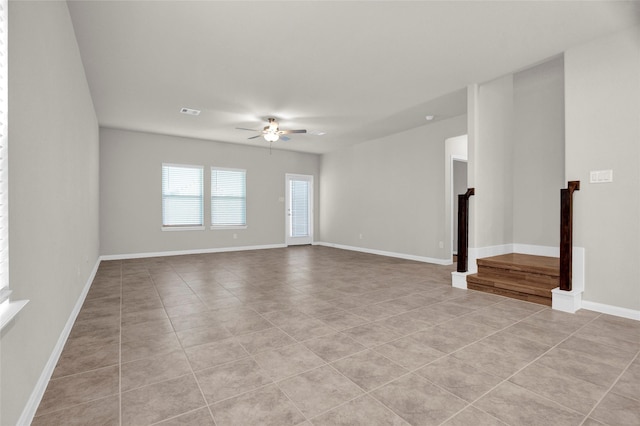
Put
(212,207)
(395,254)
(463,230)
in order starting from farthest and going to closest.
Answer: (212,207) < (395,254) < (463,230)

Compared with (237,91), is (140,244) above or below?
below

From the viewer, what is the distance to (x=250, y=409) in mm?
1680

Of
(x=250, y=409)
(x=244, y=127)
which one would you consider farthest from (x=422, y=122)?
(x=250, y=409)

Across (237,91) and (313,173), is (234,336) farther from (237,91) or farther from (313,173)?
(313,173)

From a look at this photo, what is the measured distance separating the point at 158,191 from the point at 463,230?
20.8 feet

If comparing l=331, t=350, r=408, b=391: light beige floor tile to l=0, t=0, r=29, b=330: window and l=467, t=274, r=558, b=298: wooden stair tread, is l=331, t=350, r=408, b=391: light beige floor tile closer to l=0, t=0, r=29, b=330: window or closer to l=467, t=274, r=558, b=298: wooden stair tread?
l=0, t=0, r=29, b=330: window

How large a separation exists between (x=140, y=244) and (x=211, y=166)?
2.38 metres

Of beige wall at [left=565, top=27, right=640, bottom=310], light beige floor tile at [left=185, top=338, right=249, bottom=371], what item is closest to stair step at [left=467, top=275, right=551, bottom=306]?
beige wall at [left=565, top=27, right=640, bottom=310]

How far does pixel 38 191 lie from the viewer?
1.87m

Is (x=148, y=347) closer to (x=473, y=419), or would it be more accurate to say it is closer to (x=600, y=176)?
(x=473, y=419)

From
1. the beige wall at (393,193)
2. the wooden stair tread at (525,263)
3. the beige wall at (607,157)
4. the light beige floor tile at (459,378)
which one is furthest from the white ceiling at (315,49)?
the light beige floor tile at (459,378)

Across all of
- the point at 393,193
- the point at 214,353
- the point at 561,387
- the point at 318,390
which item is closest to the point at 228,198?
the point at 393,193

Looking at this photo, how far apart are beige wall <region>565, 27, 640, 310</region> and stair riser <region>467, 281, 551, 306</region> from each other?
0.38 metres

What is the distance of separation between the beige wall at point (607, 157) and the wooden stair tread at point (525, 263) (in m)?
0.38
